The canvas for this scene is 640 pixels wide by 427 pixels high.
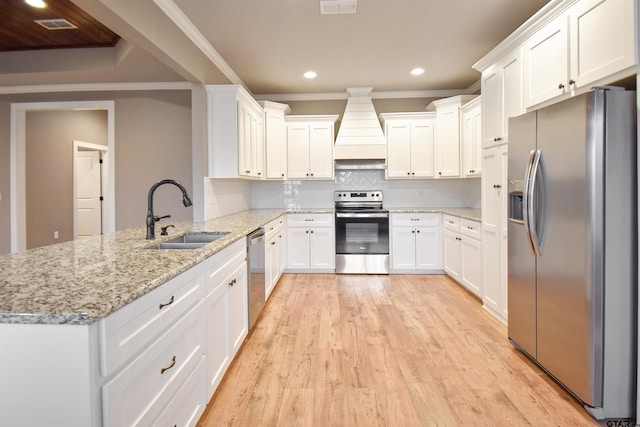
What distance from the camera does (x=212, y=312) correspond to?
6.64 ft

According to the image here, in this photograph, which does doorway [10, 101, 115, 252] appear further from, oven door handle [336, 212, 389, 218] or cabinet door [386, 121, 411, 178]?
cabinet door [386, 121, 411, 178]

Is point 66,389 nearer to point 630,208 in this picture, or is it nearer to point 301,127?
point 630,208

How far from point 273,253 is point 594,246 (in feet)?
9.91

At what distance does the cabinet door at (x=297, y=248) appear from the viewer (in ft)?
16.9

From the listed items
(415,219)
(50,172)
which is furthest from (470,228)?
(50,172)

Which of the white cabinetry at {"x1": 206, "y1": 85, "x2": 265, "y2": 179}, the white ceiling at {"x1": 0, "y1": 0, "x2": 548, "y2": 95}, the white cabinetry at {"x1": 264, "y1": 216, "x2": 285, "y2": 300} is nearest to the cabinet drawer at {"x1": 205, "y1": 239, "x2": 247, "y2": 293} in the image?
the white cabinetry at {"x1": 264, "y1": 216, "x2": 285, "y2": 300}

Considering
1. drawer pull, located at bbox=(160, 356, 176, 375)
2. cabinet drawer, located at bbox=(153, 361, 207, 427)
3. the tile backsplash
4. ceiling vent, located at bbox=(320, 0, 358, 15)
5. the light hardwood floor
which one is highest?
ceiling vent, located at bbox=(320, 0, 358, 15)

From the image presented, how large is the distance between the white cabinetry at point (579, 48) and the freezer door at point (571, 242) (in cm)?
26

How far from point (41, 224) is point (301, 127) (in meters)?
4.30

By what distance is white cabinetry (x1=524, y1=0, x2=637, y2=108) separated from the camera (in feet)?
6.08

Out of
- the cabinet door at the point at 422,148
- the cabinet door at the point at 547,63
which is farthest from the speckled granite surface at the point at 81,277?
the cabinet door at the point at 422,148

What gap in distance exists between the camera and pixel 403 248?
508cm

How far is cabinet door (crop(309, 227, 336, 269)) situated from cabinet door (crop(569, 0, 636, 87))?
11.1 ft

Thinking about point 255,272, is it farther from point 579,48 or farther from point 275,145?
point 579,48
